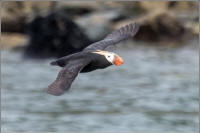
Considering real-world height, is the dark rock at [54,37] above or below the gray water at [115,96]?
above

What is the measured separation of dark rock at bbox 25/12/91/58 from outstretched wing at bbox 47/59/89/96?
1415 cm

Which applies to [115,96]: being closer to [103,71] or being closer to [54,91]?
[103,71]

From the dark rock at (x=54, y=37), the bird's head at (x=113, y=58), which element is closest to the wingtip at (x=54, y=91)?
the bird's head at (x=113, y=58)

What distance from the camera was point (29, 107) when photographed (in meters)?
19.7

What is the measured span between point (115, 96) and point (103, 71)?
12.2 feet

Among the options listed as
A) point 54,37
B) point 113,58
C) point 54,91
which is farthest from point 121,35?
point 54,37

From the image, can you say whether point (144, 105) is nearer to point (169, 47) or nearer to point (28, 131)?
point (28, 131)

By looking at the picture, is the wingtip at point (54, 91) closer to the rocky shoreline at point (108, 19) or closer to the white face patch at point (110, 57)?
the white face patch at point (110, 57)

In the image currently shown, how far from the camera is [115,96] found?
69.8 feet

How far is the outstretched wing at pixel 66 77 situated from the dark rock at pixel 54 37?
14154 millimetres

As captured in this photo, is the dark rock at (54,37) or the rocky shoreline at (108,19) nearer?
the dark rock at (54,37)

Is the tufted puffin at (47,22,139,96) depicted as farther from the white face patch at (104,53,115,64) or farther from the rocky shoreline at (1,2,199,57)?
the rocky shoreline at (1,2,199,57)

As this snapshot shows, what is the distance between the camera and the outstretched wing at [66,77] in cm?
752

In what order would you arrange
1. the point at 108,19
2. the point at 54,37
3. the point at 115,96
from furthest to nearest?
the point at 108,19 → the point at 54,37 → the point at 115,96
